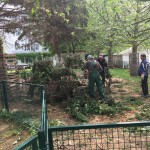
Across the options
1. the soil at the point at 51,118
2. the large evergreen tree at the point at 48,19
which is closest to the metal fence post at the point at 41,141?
the large evergreen tree at the point at 48,19

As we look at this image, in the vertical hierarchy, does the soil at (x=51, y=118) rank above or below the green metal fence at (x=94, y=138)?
below

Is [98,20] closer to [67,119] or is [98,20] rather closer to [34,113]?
[67,119]

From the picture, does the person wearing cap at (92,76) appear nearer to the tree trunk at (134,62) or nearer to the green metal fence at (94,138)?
the green metal fence at (94,138)

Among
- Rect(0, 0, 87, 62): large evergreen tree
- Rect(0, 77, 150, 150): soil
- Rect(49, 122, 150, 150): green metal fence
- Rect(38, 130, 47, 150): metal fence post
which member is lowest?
Rect(0, 77, 150, 150): soil

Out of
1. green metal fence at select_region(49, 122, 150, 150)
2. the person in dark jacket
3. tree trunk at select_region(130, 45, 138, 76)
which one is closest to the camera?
green metal fence at select_region(49, 122, 150, 150)

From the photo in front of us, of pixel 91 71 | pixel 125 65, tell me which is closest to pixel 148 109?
pixel 91 71

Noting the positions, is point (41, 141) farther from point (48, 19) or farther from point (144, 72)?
point (48, 19)

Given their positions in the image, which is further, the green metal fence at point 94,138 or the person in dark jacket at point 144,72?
the person in dark jacket at point 144,72

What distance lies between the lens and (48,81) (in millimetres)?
9992

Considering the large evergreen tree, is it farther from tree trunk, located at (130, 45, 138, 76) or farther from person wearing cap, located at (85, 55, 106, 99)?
tree trunk, located at (130, 45, 138, 76)

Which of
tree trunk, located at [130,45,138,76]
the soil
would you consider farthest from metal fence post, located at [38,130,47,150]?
tree trunk, located at [130,45,138,76]

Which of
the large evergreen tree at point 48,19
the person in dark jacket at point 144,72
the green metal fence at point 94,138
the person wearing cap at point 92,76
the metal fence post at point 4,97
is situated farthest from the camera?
the person in dark jacket at point 144,72

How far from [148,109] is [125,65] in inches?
996

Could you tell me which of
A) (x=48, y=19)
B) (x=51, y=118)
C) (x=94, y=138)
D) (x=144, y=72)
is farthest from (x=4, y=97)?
(x=144, y=72)
